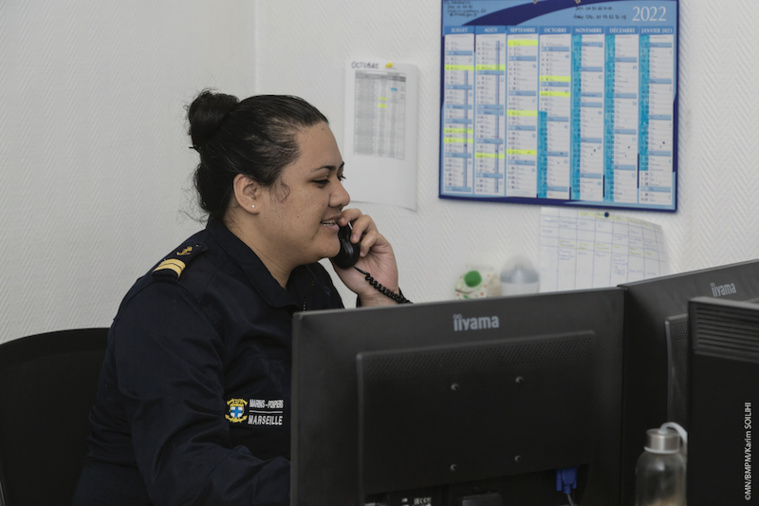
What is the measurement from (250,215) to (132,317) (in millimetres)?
351

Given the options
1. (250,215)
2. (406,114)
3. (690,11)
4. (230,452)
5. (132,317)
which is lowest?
(230,452)

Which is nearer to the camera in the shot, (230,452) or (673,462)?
(673,462)

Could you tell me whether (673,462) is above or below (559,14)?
below

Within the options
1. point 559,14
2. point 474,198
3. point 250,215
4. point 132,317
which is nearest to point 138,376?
point 132,317

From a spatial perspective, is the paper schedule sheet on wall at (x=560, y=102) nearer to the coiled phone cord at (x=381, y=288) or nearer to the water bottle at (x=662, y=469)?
the coiled phone cord at (x=381, y=288)

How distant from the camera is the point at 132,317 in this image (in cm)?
139

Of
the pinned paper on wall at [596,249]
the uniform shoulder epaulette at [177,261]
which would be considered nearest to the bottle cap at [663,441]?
the uniform shoulder epaulette at [177,261]

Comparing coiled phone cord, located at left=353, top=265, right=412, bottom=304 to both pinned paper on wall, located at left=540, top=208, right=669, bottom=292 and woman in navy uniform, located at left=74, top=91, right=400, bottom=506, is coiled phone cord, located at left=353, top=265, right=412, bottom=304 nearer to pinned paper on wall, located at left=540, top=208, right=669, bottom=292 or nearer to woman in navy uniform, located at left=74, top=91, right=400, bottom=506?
woman in navy uniform, located at left=74, top=91, right=400, bottom=506

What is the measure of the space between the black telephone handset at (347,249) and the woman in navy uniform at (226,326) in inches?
1.5

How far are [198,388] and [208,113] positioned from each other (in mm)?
606

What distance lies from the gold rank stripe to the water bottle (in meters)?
0.82

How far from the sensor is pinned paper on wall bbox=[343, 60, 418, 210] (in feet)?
7.80

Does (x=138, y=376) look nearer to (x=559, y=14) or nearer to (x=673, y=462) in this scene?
(x=673, y=462)

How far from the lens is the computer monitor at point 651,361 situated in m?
1.12
